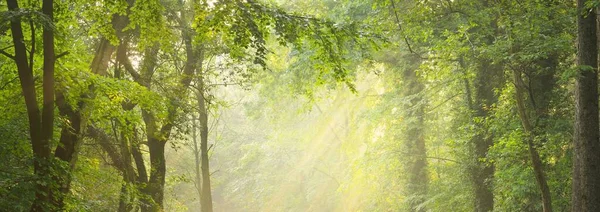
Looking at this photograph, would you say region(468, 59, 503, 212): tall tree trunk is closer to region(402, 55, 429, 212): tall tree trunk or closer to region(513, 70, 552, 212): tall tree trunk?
region(513, 70, 552, 212): tall tree trunk

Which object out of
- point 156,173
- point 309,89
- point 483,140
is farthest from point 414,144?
point 309,89

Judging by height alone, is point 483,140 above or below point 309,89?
above

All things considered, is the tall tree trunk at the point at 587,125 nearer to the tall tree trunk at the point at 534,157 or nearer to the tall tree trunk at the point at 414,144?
the tall tree trunk at the point at 534,157

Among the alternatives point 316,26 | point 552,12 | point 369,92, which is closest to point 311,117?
point 369,92

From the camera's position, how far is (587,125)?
31.2 feet

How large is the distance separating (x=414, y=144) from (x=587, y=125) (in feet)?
36.3

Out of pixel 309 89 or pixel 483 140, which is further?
pixel 483 140

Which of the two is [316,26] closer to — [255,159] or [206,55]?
[206,55]

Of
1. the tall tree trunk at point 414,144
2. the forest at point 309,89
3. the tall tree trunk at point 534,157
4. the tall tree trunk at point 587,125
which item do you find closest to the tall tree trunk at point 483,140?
the forest at point 309,89

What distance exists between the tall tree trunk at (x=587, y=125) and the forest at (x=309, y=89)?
0.02 metres

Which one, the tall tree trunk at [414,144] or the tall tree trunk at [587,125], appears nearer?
the tall tree trunk at [587,125]

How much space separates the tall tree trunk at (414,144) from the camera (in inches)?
778

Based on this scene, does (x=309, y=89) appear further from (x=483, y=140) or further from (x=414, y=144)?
(x=414, y=144)

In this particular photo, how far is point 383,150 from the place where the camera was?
2134cm
